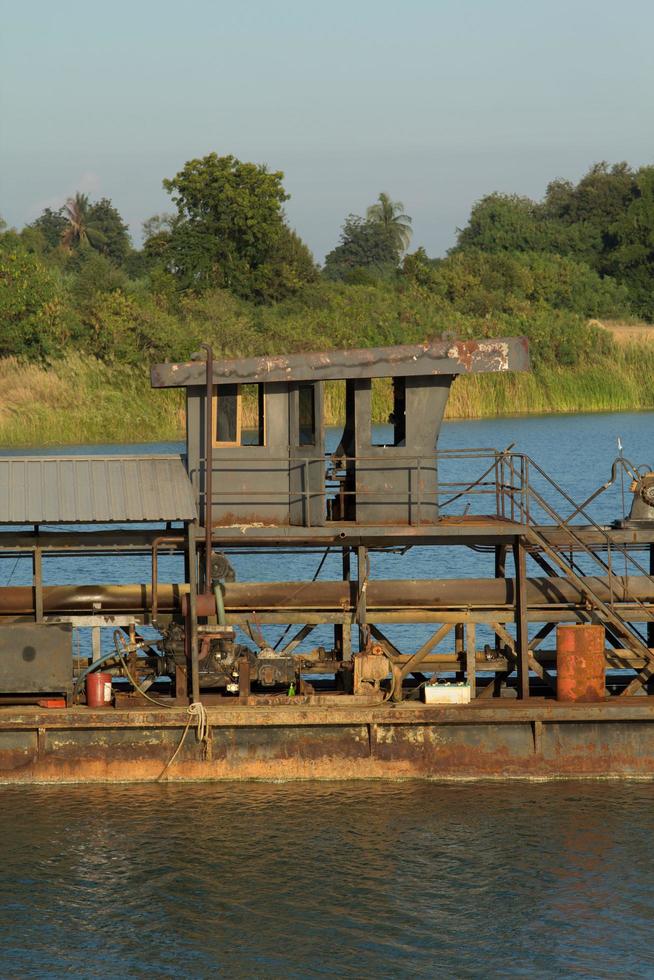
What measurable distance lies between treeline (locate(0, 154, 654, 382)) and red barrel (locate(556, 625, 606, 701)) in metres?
48.5

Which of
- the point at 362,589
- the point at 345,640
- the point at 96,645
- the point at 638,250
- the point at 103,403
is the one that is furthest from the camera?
the point at 638,250

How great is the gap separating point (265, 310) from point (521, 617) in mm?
61414

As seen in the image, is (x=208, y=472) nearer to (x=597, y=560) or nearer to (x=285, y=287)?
(x=597, y=560)

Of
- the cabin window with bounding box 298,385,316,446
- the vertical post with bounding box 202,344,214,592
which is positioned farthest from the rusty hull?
the cabin window with bounding box 298,385,316,446

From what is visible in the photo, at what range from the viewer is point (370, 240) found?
496 feet

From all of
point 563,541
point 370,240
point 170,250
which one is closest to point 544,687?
point 563,541

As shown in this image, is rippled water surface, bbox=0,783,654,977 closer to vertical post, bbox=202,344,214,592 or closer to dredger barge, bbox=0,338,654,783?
dredger barge, bbox=0,338,654,783

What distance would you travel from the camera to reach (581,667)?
70.2ft

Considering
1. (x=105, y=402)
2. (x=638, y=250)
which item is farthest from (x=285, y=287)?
(x=638, y=250)

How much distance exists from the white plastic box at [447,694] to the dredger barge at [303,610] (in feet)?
0.09

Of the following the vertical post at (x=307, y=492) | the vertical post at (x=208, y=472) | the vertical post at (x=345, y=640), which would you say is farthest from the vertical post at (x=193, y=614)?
the vertical post at (x=345, y=640)

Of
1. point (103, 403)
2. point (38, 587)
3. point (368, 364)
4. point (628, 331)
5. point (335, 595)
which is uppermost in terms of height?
point (628, 331)

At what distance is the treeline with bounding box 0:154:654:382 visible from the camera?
226 ft

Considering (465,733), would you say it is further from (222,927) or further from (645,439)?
(645,439)
